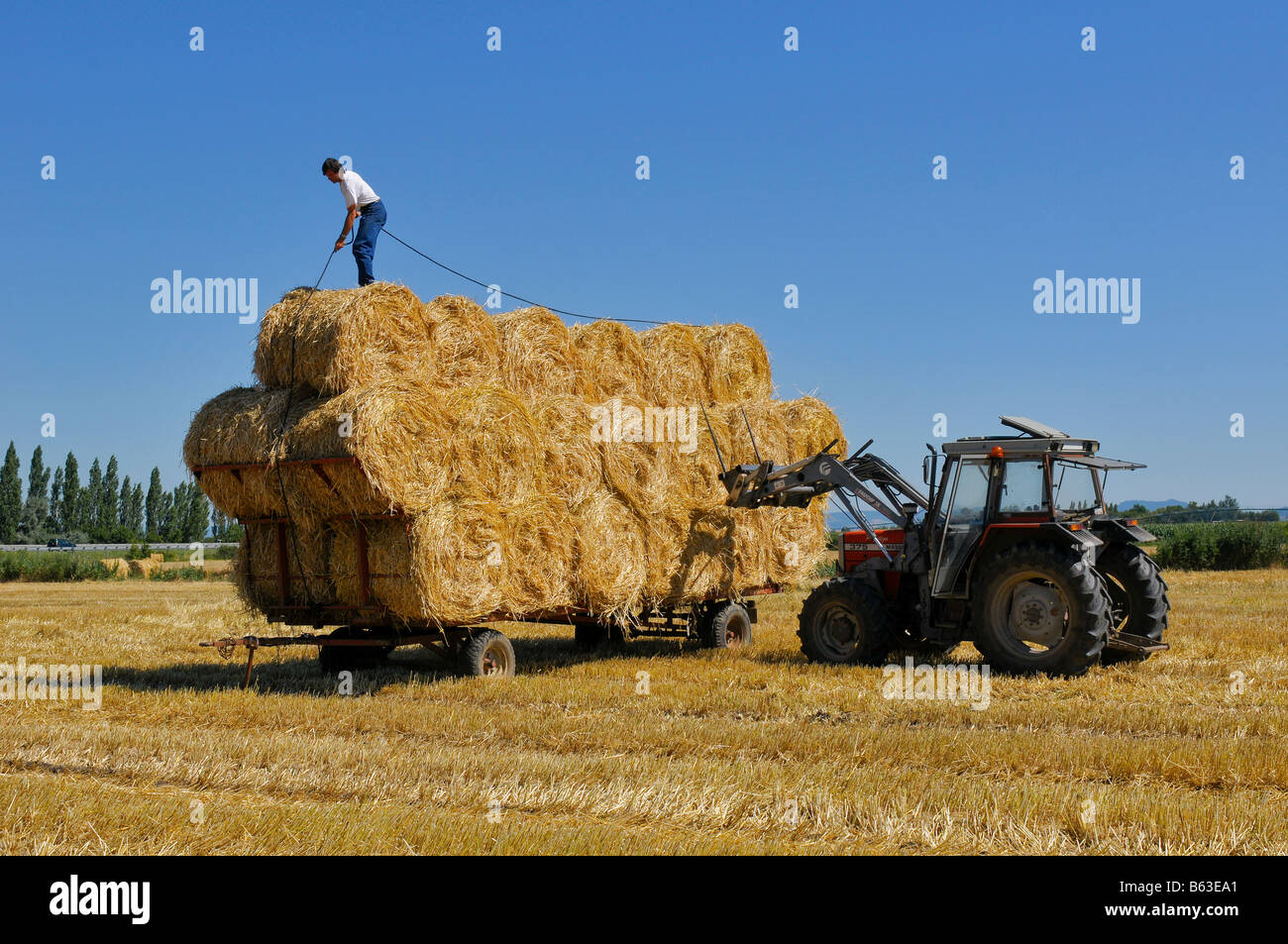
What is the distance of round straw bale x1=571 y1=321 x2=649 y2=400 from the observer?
13.9 metres

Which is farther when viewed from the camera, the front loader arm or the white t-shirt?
the front loader arm

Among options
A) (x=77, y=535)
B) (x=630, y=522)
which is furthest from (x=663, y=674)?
(x=77, y=535)

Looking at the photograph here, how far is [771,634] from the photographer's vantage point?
16.8m

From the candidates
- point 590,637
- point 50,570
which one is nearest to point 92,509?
point 50,570

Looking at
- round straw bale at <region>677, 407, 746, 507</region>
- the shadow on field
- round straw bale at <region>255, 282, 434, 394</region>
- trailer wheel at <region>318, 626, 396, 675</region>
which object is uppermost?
round straw bale at <region>255, 282, 434, 394</region>

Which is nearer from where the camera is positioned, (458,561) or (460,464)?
(458,561)

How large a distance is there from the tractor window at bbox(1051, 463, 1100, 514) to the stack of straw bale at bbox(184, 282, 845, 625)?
13.1ft

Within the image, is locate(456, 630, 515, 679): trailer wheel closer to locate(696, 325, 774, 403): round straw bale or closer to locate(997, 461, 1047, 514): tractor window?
locate(696, 325, 774, 403): round straw bale

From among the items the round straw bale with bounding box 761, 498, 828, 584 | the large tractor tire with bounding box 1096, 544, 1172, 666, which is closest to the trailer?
the round straw bale with bounding box 761, 498, 828, 584

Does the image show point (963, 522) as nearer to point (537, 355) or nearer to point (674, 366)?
point (674, 366)

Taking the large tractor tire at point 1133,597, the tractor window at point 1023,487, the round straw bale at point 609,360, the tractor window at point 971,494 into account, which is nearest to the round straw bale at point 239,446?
the round straw bale at point 609,360

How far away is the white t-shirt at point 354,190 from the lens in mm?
12352

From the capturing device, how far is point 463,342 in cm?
1213

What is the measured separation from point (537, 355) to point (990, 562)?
5.42 meters
